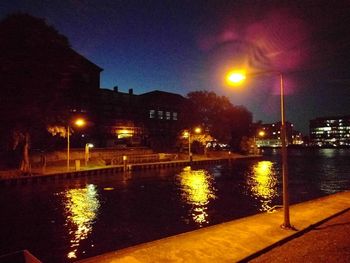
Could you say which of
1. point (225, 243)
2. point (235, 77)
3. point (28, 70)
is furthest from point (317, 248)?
point (28, 70)

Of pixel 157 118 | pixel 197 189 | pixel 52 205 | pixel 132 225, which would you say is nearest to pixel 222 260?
pixel 132 225

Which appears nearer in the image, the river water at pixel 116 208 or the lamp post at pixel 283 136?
the lamp post at pixel 283 136

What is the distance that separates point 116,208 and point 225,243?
12384mm

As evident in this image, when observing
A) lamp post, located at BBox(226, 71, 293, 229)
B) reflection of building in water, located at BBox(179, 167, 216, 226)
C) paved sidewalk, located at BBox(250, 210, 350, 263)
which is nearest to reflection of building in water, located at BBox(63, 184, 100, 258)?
reflection of building in water, located at BBox(179, 167, 216, 226)

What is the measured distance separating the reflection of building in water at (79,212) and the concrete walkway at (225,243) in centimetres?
451

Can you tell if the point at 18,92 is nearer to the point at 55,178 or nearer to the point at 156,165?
the point at 55,178

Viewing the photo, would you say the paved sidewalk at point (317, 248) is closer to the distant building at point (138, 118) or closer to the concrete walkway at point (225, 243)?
the concrete walkway at point (225, 243)

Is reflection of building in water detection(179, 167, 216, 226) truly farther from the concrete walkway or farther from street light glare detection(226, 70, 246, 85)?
street light glare detection(226, 70, 246, 85)

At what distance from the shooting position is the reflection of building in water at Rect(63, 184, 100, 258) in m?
14.4

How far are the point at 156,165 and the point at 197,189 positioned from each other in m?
20.3

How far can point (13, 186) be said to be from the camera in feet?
98.8

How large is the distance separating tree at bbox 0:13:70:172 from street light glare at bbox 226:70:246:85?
78.8 feet

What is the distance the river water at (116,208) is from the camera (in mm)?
13742

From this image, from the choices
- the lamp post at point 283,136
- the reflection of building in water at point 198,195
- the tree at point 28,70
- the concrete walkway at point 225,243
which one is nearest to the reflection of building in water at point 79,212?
the concrete walkway at point 225,243
